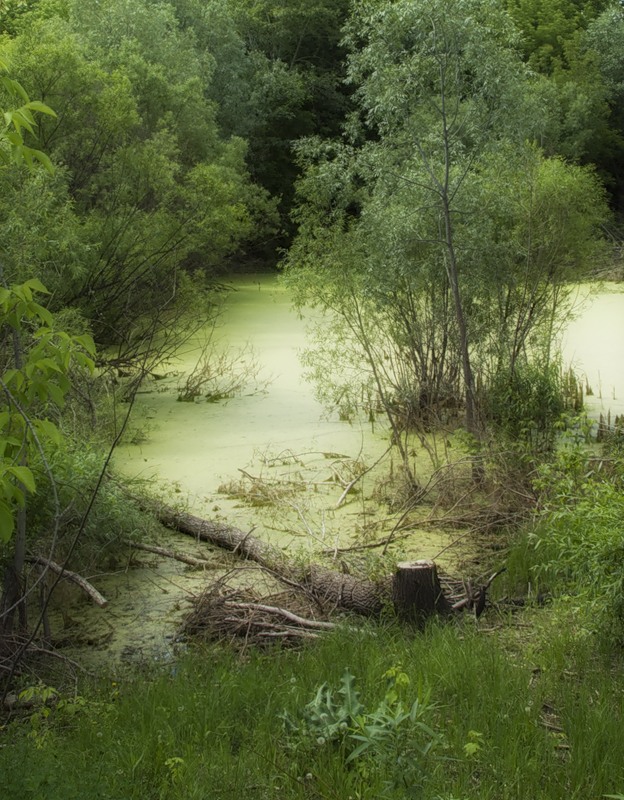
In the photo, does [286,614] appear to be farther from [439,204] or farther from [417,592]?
[439,204]

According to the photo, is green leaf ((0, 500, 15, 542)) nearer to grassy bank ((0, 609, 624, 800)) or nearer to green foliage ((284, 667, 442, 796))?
grassy bank ((0, 609, 624, 800))

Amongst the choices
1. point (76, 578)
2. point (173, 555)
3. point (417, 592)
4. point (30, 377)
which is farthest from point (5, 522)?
point (173, 555)

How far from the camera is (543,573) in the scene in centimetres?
454

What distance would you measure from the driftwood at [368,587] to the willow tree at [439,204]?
181 cm

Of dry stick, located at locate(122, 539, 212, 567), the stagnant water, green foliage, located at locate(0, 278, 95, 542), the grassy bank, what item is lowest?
the stagnant water

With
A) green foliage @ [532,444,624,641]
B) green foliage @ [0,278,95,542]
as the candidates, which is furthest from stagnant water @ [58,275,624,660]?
green foliage @ [0,278,95,542]

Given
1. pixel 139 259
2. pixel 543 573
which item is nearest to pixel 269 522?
pixel 543 573

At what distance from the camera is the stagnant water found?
4695 millimetres

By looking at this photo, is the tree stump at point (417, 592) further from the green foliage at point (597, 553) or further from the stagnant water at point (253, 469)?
the stagnant water at point (253, 469)

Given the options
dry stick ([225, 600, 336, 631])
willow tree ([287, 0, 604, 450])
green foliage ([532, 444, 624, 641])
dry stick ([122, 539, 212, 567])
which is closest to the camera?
green foliage ([532, 444, 624, 641])

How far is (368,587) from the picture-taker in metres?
4.31

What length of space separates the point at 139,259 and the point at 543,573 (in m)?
5.50

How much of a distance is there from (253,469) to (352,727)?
13.7ft

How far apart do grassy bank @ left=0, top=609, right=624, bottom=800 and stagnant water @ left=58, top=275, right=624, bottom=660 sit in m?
0.86
